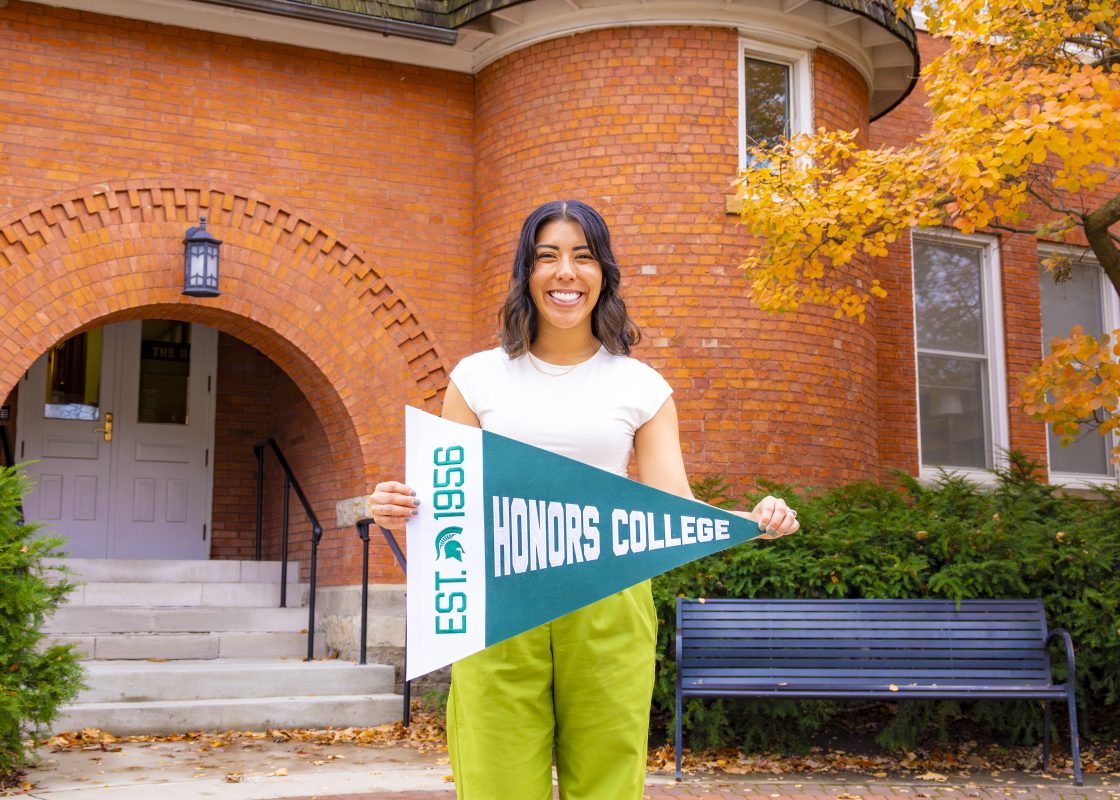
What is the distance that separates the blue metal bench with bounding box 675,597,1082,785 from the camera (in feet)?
21.8

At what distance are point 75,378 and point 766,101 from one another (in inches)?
264

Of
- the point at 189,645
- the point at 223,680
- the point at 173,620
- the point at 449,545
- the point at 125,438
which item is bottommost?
the point at 223,680

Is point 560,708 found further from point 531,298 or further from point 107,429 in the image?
point 107,429

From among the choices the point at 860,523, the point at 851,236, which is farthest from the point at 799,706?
the point at 851,236

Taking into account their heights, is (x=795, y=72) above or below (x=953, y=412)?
above

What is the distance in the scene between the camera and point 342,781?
6035 millimetres

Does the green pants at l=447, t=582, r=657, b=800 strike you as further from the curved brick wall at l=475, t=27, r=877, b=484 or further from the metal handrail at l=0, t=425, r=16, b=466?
the metal handrail at l=0, t=425, r=16, b=466

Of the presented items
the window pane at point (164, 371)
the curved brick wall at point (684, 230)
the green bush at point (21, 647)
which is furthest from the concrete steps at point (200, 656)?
the curved brick wall at point (684, 230)

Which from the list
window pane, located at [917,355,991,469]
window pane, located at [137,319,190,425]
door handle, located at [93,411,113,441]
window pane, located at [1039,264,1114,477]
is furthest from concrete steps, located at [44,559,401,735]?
window pane, located at [1039,264,1114,477]

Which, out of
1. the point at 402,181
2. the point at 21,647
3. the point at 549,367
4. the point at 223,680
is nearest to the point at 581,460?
the point at 549,367

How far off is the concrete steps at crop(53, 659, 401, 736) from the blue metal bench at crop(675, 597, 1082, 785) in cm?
250

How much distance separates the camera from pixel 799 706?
22.4 ft

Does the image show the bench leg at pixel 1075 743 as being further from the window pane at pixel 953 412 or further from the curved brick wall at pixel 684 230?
the window pane at pixel 953 412

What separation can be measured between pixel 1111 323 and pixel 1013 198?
20.1 ft
